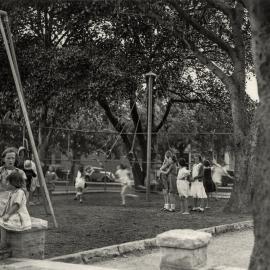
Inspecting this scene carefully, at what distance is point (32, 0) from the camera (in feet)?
64.5

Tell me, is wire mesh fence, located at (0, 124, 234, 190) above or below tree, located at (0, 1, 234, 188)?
below

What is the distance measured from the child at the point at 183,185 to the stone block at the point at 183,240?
7.55 m

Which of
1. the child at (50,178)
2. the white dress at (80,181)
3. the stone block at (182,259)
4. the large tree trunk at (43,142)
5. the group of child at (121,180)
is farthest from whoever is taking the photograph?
the child at (50,178)

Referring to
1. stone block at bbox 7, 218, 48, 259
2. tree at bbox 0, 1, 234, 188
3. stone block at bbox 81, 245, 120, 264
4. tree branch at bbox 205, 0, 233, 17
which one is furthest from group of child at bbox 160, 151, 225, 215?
stone block at bbox 7, 218, 48, 259

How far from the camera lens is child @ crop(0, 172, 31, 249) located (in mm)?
7645

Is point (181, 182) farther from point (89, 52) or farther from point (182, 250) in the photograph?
point (182, 250)

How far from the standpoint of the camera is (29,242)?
777cm

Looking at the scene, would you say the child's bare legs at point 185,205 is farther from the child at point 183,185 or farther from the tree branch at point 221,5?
→ the tree branch at point 221,5

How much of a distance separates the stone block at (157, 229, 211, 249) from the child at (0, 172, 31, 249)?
1.87 metres

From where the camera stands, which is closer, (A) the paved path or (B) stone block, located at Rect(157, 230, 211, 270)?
(B) stone block, located at Rect(157, 230, 211, 270)

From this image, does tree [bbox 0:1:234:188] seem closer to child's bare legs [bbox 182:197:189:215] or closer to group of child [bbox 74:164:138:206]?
group of child [bbox 74:164:138:206]

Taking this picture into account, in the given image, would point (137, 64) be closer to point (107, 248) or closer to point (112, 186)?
point (112, 186)

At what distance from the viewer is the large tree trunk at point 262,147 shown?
4.54m

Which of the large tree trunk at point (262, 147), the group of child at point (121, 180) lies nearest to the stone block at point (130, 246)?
the large tree trunk at point (262, 147)
